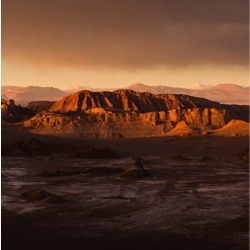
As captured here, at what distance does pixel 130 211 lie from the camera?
13781mm

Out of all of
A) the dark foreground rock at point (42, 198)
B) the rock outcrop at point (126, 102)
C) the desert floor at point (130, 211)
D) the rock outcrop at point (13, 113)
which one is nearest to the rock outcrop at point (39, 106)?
the rock outcrop at point (13, 113)

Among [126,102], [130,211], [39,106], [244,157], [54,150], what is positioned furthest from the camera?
[39,106]

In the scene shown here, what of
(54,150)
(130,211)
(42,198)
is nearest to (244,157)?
(54,150)

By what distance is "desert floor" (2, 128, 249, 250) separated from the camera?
10.4 meters

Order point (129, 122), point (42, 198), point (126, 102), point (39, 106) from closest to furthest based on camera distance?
1. point (42, 198)
2. point (129, 122)
3. point (126, 102)
4. point (39, 106)

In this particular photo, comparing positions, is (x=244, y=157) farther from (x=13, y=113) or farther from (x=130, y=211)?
(x=13, y=113)

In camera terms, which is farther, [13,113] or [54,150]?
[13,113]

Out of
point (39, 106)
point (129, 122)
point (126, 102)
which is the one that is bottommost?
point (129, 122)

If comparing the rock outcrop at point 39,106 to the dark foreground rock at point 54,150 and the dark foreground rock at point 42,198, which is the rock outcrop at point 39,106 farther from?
the dark foreground rock at point 42,198

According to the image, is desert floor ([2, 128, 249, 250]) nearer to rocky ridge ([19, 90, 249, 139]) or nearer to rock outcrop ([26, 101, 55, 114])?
rocky ridge ([19, 90, 249, 139])

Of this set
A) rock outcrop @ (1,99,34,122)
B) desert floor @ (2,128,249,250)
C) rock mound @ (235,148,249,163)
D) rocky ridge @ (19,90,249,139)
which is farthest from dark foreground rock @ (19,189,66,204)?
rock outcrop @ (1,99,34,122)

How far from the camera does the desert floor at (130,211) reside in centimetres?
1035

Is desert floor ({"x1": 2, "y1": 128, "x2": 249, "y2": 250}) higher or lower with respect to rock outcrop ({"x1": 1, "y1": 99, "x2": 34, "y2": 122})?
lower

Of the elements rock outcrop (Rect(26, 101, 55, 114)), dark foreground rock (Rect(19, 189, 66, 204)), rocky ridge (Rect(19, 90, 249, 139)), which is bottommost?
dark foreground rock (Rect(19, 189, 66, 204))
